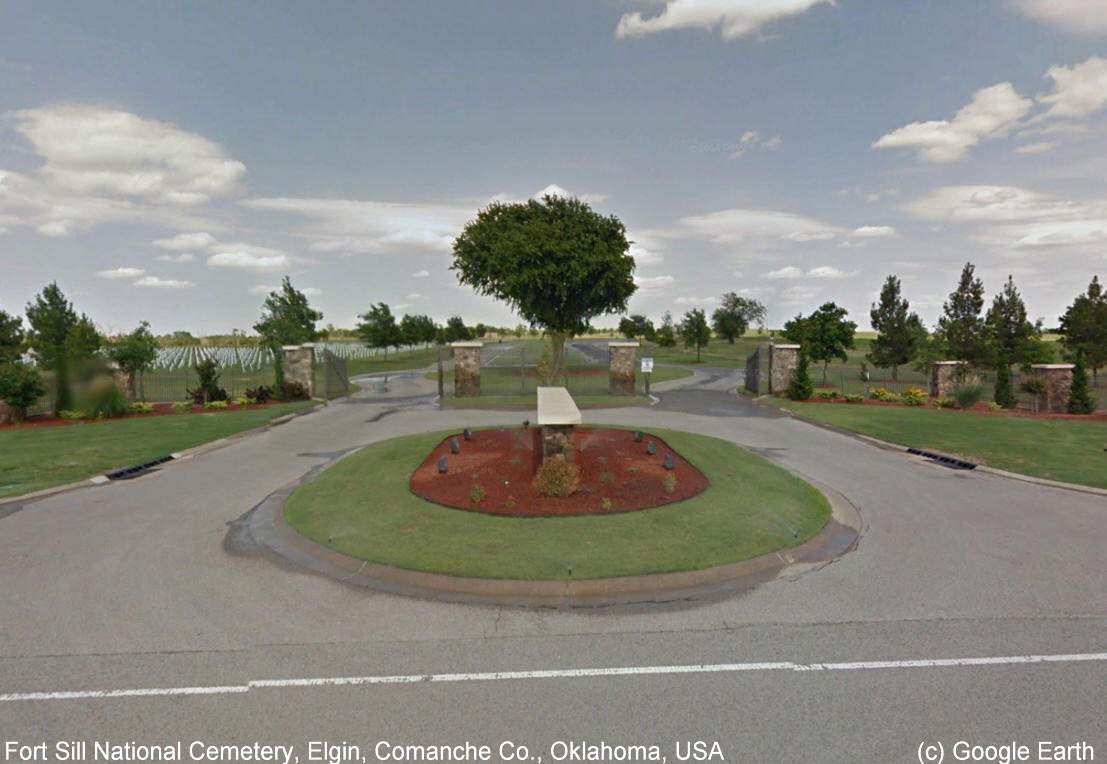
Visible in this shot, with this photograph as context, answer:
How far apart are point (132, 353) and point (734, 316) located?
71414mm

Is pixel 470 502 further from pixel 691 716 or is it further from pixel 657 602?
pixel 691 716

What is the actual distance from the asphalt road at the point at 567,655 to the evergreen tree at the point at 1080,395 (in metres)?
17.6

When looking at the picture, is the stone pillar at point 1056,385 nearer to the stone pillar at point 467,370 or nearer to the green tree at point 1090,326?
the green tree at point 1090,326

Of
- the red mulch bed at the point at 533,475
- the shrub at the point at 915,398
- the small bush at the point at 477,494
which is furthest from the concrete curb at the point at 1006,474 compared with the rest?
the small bush at the point at 477,494

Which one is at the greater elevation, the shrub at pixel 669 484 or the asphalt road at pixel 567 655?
the shrub at pixel 669 484

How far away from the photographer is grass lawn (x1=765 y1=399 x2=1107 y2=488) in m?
12.1

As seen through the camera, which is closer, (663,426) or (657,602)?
(657,602)

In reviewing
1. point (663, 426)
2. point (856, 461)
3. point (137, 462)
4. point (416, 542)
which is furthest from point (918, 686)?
point (137, 462)

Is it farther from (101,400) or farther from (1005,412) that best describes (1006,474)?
(101,400)

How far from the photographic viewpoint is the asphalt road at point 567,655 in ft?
13.1

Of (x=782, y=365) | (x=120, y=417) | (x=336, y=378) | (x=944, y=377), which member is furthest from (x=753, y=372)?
(x=120, y=417)

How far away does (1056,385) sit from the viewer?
21766mm

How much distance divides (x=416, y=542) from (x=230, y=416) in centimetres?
1647

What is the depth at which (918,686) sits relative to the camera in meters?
4.52
